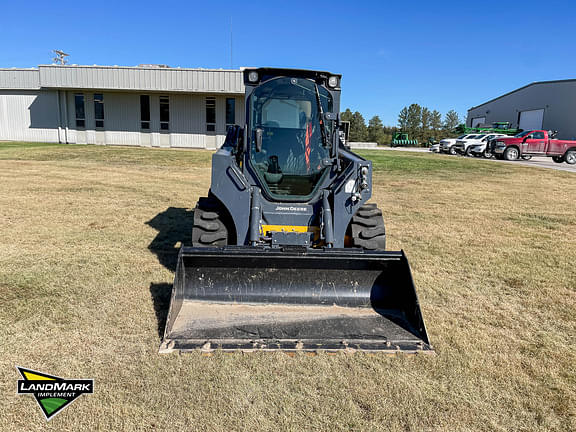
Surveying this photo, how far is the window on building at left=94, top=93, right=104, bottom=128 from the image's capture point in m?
26.7

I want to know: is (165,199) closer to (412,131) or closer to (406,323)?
(406,323)

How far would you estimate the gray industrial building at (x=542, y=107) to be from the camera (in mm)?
34781

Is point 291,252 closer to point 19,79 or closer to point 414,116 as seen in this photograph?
point 19,79

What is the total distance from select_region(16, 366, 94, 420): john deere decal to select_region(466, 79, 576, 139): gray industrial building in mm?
39949

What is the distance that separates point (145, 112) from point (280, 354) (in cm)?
2604

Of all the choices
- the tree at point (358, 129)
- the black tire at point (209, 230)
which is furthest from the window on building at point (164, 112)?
the tree at point (358, 129)

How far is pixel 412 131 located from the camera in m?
69.7

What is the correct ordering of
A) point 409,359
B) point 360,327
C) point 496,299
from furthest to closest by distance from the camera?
1. point 496,299
2. point 360,327
3. point 409,359

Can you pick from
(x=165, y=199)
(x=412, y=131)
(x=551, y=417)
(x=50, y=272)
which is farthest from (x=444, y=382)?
(x=412, y=131)

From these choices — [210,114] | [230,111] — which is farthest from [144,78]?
[230,111]

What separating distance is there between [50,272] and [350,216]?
3721mm

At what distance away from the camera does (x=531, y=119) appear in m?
40.0

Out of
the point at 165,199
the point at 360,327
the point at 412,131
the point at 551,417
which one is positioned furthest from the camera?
the point at 412,131

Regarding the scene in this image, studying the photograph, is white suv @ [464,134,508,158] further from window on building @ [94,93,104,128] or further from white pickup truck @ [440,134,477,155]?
window on building @ [94,93,104,128]
